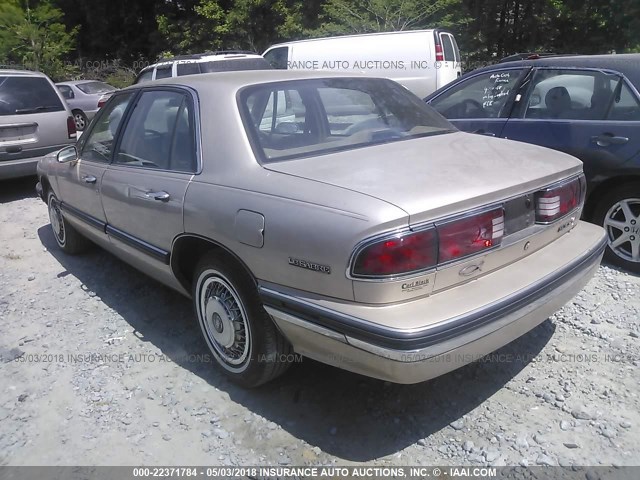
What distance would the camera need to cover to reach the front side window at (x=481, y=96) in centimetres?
498

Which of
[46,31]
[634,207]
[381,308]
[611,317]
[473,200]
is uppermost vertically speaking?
[46,31]

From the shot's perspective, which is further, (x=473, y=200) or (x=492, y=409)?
(x=492, y=409)

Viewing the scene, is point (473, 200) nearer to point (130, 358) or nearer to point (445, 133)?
point (445, 133)

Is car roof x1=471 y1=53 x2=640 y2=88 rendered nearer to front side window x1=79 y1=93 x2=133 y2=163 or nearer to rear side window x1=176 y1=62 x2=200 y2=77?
front side window x1=79 y1=93 x2=133 y2=163

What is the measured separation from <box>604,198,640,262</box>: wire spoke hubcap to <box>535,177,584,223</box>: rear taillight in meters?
1.39

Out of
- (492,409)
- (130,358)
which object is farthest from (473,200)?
Answer: (130,358)

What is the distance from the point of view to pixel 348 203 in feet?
7.72

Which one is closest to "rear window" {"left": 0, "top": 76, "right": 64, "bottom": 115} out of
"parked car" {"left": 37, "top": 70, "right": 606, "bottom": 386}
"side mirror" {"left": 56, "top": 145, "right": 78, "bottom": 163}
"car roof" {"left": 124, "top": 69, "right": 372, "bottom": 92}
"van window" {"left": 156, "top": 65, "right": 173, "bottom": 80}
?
"side mirror" {"left": 56, "top": 145, "right": 78, "bottom": 163}

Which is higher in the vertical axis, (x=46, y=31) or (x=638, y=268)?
(x=46, y=31)

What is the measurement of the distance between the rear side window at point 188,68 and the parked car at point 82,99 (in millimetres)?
5675

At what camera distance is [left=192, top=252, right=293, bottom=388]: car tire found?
2.82 meters

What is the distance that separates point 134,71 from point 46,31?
13.0 feet

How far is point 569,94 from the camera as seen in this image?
4680 millimetres

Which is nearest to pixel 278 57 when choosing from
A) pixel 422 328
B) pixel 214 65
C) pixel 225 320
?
pixel 214 65
